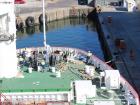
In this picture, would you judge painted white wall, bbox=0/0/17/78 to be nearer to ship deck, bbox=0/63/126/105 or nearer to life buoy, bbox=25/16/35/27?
ship deck, bbox=0/63/126/105

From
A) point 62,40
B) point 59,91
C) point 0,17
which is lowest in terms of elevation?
point 62,40

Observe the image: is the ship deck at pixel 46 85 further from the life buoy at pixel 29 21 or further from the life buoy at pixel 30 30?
the life buoy at pixel 29 21

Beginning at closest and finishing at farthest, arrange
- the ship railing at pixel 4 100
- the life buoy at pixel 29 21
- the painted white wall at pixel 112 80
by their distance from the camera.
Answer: the ship railing at pixel 4 100 < the painted white wall at pixel 112 80 < the life buoy at pixel 29 21

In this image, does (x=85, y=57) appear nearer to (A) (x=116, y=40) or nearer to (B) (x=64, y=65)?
(B) (x=64, y=65)

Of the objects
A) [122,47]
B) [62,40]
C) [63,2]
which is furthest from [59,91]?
[63,2]

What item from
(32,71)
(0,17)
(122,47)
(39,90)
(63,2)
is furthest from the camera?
(63,2)

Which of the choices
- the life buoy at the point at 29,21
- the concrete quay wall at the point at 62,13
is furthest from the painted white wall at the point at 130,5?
the life buoy at the point at 29,21

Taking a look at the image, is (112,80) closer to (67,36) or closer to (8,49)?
(8,49)
